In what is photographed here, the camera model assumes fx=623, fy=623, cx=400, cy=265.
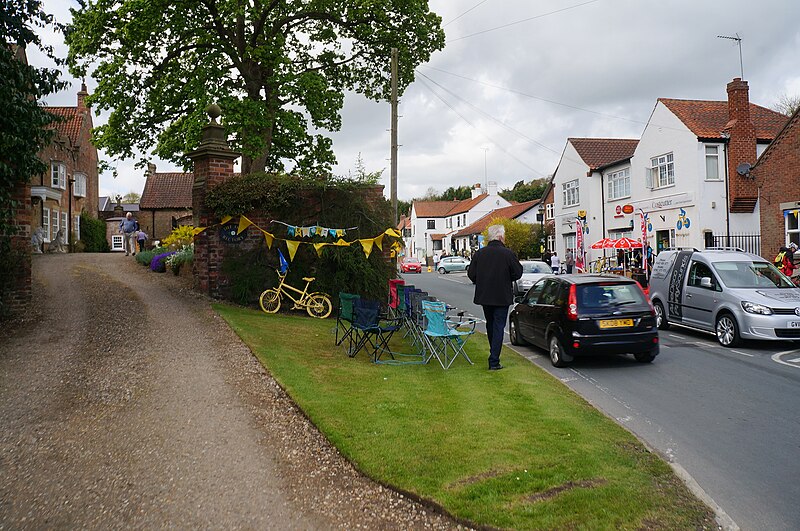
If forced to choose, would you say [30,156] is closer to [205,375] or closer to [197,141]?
[205,375]

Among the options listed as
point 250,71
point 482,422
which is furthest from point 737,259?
point 250,71

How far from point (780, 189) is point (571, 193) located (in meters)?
17.4

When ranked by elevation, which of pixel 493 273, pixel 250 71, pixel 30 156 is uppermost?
pixel 250 71

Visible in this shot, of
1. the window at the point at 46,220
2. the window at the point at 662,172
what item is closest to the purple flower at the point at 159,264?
the window at the point at 46,220

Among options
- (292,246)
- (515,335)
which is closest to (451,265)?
(292,246)

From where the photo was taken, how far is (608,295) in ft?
32.9

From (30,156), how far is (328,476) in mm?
8222

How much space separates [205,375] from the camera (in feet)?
25.5

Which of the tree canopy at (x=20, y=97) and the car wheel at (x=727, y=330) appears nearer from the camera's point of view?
the tree canopy at (x=20, y=97)

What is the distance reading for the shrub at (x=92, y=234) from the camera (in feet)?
137

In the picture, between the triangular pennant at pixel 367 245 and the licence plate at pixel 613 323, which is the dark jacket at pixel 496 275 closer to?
the licence plate at pixel 613 323

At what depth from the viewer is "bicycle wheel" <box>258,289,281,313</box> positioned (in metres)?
14.5

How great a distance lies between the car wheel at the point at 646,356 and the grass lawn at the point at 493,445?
2183 mm

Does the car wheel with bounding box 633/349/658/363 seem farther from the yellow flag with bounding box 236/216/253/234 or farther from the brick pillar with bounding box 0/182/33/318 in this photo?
the brick pillar with bounding box 0/182/33/318
